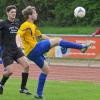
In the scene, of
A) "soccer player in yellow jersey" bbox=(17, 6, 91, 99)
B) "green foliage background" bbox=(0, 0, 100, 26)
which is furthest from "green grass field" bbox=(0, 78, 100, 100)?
"green foliage background" bbox=(0, 0, 100, 26)

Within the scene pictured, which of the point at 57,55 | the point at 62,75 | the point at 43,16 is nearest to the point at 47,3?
the point at 43,16

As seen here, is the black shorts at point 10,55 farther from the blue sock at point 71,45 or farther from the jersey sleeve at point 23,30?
the blue sock at point 71,45

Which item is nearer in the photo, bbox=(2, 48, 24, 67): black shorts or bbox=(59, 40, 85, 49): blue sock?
bbox=(59, 40, 85, 49): blue sock

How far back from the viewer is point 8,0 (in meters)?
59.7

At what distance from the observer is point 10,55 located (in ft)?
42.1

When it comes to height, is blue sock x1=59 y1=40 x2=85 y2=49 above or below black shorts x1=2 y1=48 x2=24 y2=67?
above

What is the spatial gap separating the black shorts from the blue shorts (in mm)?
819

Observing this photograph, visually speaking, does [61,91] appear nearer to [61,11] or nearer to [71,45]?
[71,45]

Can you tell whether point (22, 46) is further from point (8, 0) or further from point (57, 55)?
point (8, 0)

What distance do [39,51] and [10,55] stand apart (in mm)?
1160

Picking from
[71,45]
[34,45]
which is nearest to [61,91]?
[34,45]

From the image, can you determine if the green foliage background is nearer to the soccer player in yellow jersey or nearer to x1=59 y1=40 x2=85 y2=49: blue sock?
the soccer player in yellow jersey

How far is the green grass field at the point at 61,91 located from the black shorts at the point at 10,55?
843 mm

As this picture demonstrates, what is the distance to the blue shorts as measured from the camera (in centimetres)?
1178
